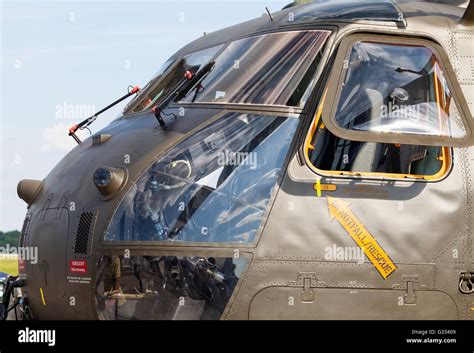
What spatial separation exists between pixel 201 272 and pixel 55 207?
1.59m

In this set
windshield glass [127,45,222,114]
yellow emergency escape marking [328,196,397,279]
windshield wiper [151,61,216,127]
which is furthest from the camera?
windshield glass [127,45,222,114]

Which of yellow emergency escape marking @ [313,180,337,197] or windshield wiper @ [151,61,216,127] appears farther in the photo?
windshield wiper @ [151,61,216,127]

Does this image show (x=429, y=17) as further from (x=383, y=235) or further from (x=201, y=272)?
(x=201, y=272)

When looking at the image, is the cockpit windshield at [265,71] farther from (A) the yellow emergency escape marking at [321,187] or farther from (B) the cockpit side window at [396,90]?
(A) the yellow emergency escape marking at [321,187]

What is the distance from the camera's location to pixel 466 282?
22.7 feet

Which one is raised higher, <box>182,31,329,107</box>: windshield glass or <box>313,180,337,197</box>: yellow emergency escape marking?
<box>182,31,329,107</box>: windshield glass

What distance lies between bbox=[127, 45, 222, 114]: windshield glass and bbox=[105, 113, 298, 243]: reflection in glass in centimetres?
138

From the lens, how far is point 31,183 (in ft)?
26.8

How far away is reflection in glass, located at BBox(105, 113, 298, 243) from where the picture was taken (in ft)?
21.5

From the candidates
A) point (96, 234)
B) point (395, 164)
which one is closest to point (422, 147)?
point (395, 164)
